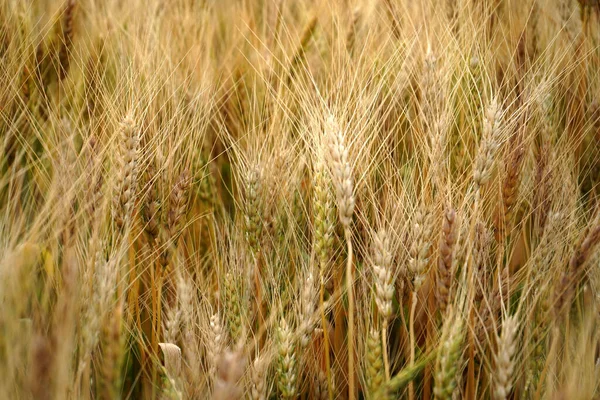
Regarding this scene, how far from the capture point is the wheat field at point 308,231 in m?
1.07

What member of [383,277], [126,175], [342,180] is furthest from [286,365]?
[126,175]

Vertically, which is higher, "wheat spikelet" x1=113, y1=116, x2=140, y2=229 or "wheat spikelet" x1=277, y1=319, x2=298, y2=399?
"wheat spikelet" x1=113, y1=116, x2=140, y2=229

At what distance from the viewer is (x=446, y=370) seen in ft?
3.34

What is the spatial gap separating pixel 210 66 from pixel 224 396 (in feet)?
3.48

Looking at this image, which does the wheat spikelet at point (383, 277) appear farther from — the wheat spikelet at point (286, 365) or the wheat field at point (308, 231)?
the wheat spikelet at point (286, 365)

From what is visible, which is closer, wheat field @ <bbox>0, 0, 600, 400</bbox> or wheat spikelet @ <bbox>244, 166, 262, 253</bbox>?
wheat field @ <bbox>0, 0, 600, 400</bbox>

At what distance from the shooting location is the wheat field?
1.07 meters

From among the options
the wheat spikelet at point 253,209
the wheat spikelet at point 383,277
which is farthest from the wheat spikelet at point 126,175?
the wheat spikelet at point 383,277

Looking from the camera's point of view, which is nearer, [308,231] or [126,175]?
[126,175]

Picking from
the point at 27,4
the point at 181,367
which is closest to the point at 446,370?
the point at 181,367

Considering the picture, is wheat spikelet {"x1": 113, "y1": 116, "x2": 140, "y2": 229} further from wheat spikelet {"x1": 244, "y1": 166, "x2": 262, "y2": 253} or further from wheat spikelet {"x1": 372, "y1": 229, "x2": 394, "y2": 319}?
wheat spikelet {"x1": 372, "y1": 229, "x2": 394, "y2": 319}

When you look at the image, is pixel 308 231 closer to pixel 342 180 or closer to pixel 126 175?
pixel 342 180

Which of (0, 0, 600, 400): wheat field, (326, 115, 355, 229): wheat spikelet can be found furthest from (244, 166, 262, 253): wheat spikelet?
(326, 115, 355, 229): wheat spikelet

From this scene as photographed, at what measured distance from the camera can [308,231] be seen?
1433 millimetres
